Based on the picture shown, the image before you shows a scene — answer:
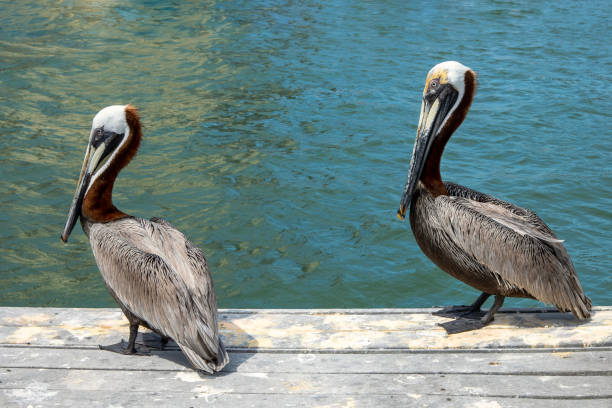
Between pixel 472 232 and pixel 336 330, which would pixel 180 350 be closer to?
pixel 336 330

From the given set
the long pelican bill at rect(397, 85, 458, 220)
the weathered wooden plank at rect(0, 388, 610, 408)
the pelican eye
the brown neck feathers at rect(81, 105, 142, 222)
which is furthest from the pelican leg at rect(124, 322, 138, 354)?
the long pelican bill at rect(397, 85, 458, 220)

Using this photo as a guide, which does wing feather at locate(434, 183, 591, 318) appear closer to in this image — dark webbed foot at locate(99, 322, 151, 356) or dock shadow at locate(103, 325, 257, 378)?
dock shadow at locate(103, 325, 257, 378)

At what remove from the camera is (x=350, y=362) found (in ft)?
10.6

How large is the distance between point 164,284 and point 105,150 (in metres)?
0.95

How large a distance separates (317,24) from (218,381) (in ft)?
39.7

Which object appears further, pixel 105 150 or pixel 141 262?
pixel 105 150

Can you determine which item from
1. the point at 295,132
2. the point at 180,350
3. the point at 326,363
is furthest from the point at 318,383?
the point at 295,132

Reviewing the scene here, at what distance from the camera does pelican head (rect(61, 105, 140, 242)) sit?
149 inches

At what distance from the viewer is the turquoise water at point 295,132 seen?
6582 mm

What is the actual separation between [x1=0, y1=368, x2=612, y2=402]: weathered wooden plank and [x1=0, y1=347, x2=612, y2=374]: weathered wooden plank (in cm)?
4

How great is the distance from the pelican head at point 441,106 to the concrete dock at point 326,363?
2.73ft

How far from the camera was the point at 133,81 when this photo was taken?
11273 millimetres

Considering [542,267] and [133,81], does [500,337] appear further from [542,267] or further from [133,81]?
[133,81]

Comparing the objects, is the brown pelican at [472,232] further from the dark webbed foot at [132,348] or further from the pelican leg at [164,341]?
the dark webbed foot at [132,348]
